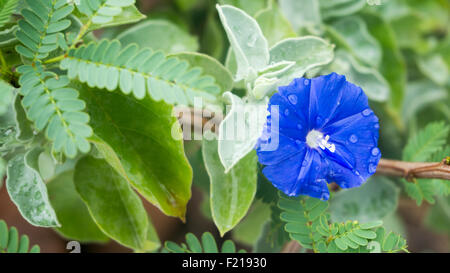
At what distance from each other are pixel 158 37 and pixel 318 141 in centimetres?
Answer: 61

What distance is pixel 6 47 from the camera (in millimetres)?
929

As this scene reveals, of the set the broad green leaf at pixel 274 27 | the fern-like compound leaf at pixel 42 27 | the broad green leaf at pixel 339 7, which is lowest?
the broad green leaf at pixel 339 7

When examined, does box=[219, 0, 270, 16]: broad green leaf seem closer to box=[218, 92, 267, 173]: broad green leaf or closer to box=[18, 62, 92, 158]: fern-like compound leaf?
box=[218, 92, 267, 173]: broad green leaf

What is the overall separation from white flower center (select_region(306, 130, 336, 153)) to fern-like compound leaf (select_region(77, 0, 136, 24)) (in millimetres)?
450

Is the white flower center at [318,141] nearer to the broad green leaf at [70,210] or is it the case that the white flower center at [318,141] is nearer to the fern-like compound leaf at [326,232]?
the fern-like compound leaf at [326,232]

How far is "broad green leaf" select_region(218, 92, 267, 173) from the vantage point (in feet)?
2.79

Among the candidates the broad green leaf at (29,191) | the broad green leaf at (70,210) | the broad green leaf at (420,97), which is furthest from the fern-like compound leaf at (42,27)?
the broad green leaf at (420,97)

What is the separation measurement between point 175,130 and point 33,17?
0.35m

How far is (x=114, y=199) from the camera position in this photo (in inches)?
41.2

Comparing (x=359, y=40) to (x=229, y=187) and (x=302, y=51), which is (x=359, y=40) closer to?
(x=302, y=51)

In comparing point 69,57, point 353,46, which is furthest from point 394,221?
point 69,57

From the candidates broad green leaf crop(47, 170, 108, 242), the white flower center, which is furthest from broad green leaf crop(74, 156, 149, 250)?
the white flower center

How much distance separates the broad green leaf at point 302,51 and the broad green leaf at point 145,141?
11.5 inches

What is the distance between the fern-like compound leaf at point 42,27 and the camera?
2.77 ft
